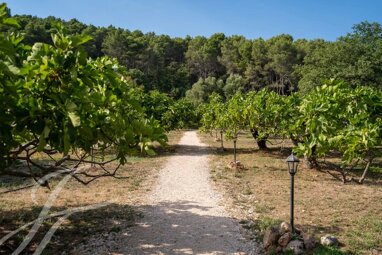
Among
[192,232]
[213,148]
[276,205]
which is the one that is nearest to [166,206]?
[192,232]

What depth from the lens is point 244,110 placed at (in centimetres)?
2036

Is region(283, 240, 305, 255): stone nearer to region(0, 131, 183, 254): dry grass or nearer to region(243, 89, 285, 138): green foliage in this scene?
region(0, 131, 183, 254): dry grass

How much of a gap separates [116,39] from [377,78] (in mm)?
55940

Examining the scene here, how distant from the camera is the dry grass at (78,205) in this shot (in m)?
8.41

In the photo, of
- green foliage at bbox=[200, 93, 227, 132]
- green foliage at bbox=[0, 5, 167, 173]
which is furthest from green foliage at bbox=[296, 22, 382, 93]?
green foliage at bbox=[0, 5, 167, 173]

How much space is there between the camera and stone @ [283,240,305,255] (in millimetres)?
7405

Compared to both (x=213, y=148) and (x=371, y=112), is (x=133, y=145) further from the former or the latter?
(x=213, y=148)

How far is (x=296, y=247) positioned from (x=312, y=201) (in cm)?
468

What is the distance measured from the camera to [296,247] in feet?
24.5

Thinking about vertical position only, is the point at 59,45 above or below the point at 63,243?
above

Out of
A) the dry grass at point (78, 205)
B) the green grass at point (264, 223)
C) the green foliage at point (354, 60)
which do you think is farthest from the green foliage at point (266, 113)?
the green foliage at point (354, 60)

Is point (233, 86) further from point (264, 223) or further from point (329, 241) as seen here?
point (329, 241)

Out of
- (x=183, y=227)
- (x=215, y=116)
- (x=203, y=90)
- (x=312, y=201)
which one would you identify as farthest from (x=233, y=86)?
(x=183, y=227)

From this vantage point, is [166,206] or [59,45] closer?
[59,45]
